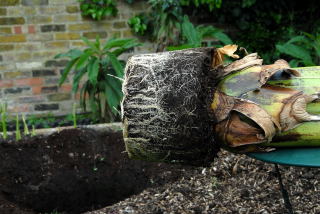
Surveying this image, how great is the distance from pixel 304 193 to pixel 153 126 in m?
1.51

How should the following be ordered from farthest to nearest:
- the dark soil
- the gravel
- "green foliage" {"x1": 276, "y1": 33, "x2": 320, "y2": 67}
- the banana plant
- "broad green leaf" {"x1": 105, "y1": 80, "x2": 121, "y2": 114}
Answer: "broad green leaf" {"x1": 105, "y1": 80, "x2": 121, "y2": 114}, "green foliage" {"x1": 276, "y1": 33, "x2": 320, "y2": 67}, the dark soil, the gravel, the banana plant

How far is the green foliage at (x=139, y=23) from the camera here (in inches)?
205

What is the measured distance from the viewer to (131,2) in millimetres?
5242

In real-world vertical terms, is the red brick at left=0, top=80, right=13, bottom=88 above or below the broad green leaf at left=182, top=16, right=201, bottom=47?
below

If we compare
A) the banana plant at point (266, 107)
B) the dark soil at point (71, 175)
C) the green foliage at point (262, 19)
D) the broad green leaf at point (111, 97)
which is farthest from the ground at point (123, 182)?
the green foliage at point (262, 19)

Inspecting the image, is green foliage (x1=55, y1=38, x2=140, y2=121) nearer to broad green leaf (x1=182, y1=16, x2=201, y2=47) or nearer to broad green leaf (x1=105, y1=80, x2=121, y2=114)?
broad green leaf (x1=105, y1=80, x2=121, y2=114)

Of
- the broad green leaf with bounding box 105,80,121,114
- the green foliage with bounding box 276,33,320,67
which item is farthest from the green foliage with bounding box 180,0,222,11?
the broad green leaf with bounding box 105,80,121,114

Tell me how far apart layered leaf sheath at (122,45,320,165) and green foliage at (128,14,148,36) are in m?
3.74

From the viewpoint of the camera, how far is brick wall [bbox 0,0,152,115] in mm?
5078

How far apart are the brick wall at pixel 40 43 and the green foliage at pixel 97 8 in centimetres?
9

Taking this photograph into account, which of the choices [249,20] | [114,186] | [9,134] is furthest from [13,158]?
[249,20]

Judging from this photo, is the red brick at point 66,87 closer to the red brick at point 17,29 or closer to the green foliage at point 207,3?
the red brick at point 17,29

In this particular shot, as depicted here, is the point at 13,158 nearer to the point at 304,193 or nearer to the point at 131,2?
the point at 304,193

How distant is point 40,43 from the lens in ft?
17.0
